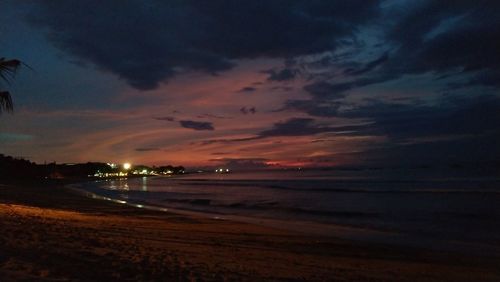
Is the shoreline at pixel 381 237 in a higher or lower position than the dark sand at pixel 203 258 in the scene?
lower

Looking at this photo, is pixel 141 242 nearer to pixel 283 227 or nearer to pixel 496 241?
pixel 283 227

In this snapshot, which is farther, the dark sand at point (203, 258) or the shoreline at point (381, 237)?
the shoreline at point (381, 237)

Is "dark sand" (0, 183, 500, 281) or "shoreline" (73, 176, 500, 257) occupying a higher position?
"dark sand" (0, 183, 500, 281)

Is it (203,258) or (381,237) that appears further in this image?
(381,237)

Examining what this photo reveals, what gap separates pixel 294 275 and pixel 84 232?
712 centimetres

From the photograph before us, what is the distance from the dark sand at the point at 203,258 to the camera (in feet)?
26.9

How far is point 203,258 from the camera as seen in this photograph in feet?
35.3

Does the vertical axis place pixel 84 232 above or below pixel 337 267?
above

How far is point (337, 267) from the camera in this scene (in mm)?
10945

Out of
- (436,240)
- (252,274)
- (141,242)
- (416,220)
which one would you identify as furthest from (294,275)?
(416,220)

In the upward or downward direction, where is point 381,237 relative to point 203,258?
downward

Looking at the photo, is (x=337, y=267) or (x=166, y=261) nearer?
(x=166, y=261)

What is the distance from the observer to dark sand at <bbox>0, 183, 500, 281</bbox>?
322 inches

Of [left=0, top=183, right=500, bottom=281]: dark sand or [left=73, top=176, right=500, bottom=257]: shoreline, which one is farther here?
[left=73, top=176, right=500, bottom=257]: shoreline
